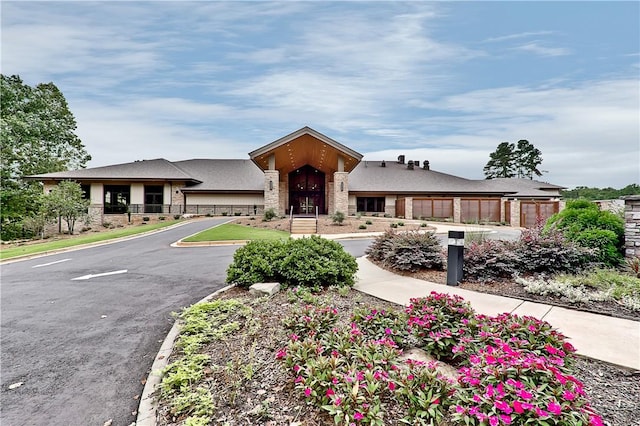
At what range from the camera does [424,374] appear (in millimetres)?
2305

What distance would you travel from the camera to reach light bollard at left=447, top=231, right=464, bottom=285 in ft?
19.9

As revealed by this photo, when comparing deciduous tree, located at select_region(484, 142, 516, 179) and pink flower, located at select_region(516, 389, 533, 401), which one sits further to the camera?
deciduous tree, located at select_region(484, 142, 516, 179)

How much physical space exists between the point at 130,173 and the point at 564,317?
33223mm

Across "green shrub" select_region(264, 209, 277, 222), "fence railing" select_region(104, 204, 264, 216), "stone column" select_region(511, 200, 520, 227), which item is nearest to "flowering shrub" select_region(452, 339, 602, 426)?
"green shrub" select_region(264, 209, 277, 222)

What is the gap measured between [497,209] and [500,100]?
41.4 ft

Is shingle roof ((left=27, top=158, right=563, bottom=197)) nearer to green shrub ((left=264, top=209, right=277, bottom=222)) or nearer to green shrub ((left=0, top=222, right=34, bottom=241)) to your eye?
green shrub ((left=0, top=222, right=34, bottom=241))

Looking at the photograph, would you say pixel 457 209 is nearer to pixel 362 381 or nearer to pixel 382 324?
pixel 382 324

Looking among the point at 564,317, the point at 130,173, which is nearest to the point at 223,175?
the point at 130,173

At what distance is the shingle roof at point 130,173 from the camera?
2748cm

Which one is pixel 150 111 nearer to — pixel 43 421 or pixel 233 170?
pixel 233 170

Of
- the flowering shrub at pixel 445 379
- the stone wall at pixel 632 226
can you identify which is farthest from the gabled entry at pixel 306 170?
the flowering shrub at pixel 445 379

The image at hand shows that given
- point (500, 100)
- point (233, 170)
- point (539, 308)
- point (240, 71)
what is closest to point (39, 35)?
point (240, 71)

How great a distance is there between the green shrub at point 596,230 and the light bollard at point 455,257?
2897 millimetres

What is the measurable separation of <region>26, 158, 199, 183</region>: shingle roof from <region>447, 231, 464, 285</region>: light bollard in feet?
91.0
